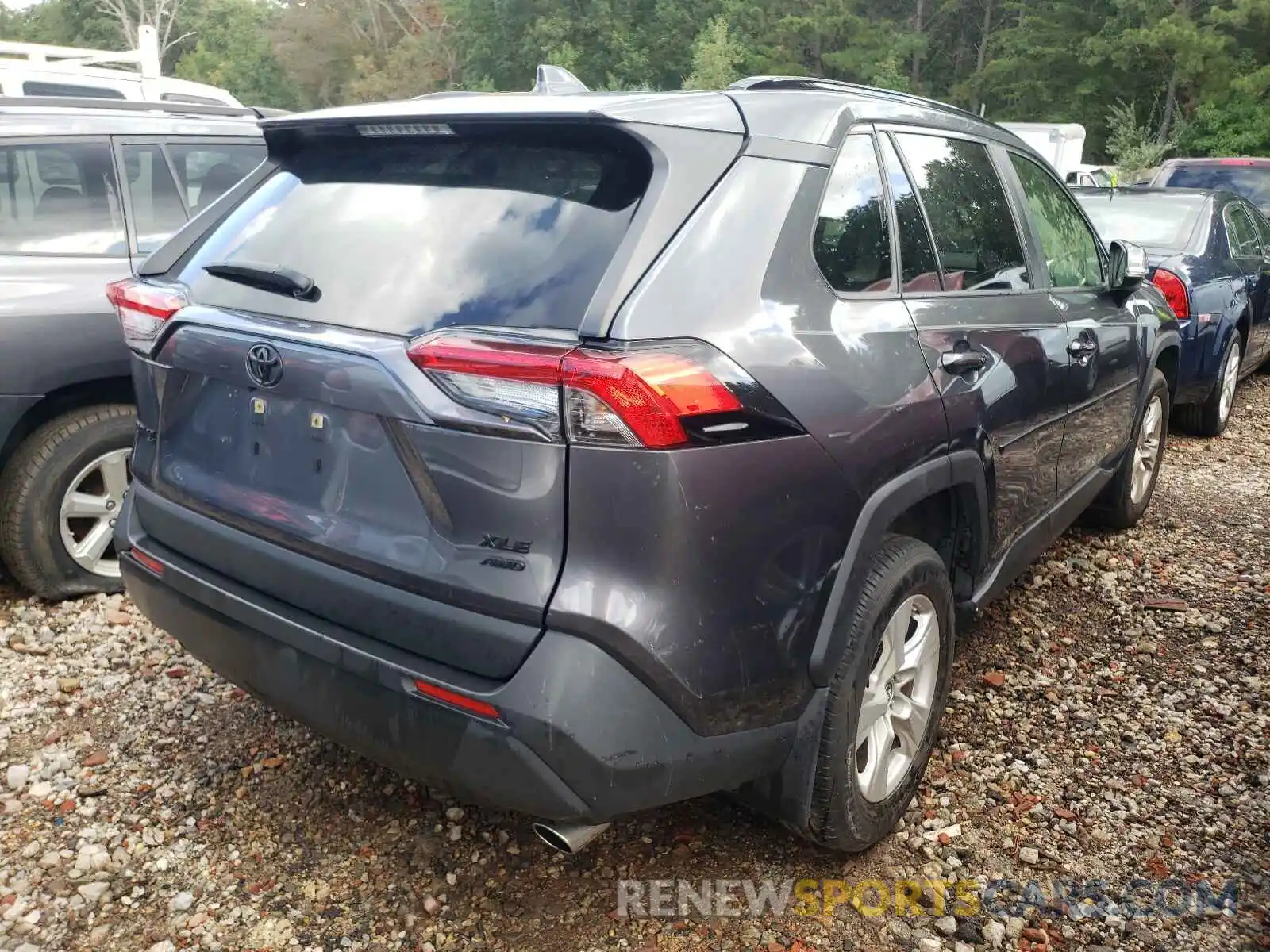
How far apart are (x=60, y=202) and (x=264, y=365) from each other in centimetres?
244

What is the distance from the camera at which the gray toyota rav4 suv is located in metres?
1.89

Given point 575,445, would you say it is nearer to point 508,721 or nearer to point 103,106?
point 508,721

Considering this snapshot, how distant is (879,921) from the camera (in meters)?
2.46

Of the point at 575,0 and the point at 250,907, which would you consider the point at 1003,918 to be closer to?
the point at 250,907

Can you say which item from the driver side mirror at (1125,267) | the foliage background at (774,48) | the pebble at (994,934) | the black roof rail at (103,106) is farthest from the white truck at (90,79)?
the foliage background at (774,48)

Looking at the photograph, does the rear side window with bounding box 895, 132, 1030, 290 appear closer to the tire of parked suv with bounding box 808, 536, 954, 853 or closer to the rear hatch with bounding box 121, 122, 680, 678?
the tire of parked suv with bounding box 808, 536, 954, 853

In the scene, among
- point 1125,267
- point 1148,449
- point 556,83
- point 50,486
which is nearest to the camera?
point 556,83

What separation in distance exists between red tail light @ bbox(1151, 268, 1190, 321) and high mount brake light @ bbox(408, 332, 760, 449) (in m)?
5.39

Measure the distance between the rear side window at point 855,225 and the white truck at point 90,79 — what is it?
799cm

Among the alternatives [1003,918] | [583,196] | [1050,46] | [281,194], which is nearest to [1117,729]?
[1003,918]

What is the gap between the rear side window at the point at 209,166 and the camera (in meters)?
4.42

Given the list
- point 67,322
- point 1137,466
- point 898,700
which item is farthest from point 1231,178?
point 67,322

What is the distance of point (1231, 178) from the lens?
470 inches

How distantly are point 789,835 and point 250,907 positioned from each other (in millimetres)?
1328
